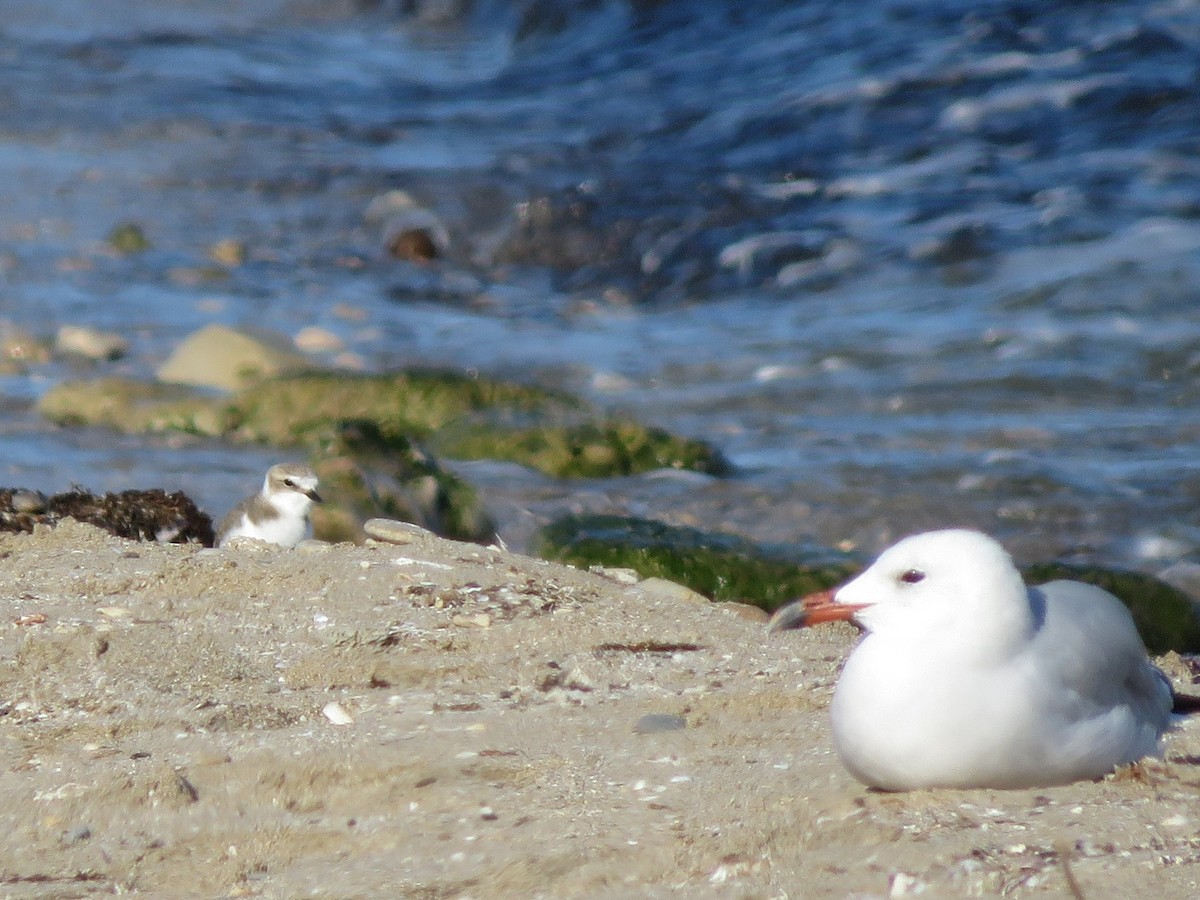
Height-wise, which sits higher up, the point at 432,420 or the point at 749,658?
the point at 749,658

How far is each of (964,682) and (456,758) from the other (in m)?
0.98

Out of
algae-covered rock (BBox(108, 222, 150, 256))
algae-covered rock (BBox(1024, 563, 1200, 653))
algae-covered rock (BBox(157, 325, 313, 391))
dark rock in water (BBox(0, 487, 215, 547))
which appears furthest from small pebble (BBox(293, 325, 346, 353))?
algae-covered rock (BBox(1024, 563, 1200, 653))

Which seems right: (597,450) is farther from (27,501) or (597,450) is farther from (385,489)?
(27,501)

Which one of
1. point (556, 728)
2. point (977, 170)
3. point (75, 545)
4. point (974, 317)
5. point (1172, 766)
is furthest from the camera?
point (977, 170)

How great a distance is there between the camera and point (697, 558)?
223 inches

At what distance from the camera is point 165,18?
20.7 meters

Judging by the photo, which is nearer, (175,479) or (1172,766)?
(1172,766)

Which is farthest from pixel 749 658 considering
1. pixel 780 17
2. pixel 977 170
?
pixel 780 17

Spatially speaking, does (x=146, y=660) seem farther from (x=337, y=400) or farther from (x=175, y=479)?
(x=337, y=400)

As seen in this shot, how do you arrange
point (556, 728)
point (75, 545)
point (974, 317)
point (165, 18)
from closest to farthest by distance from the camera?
1. point (556, 728)
2. point (75, 545)
3. point (974, 317)
4. point (165, 18)

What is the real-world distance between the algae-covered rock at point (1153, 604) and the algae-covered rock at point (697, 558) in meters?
0.77

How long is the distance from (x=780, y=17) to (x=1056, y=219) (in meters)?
6.73

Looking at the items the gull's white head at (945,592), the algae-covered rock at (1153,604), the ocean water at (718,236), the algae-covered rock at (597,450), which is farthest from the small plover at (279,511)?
→ the gull's white head at (945,592)

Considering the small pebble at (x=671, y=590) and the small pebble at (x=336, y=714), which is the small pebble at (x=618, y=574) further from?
the small pebble at (x=336, y=714)
